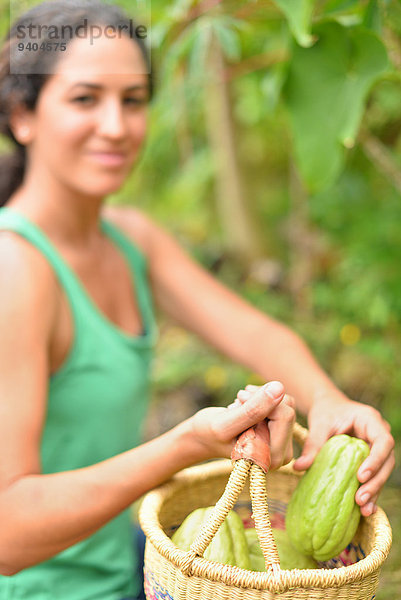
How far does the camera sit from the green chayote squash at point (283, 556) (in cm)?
87

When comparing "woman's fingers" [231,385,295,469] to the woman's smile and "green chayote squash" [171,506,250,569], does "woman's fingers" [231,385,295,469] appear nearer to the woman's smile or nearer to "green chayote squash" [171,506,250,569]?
"green chayote squash" [171,506,250,569]

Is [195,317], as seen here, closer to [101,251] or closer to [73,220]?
[101,251]

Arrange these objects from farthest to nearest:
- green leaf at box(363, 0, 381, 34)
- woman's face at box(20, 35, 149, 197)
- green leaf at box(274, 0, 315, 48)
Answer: woman's face at box(20, 35, 149, 197) < green leaf at box(363, 0, 381, 34) < green leaf at box(274, 0, 315, 48)

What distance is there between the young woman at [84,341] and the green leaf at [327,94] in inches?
12.9

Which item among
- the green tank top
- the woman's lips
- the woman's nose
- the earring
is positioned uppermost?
the woman's nose

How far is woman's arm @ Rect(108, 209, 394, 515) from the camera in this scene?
3.06ft

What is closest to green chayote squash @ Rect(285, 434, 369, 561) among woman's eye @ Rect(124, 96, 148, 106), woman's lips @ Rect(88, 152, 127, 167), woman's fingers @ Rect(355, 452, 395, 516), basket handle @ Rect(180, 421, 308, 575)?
woman's fingers @ Rect(355, 452, 395, 516)

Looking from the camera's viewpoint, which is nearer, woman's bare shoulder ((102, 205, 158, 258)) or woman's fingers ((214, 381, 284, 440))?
woman's fingers ((214, 381, 284, 440))

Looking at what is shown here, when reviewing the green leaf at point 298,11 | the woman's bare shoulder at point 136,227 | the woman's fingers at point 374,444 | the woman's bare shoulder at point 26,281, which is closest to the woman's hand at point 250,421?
the woman's fingers at point 374,444

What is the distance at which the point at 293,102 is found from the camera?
54.4 inches

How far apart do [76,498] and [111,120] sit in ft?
2.45

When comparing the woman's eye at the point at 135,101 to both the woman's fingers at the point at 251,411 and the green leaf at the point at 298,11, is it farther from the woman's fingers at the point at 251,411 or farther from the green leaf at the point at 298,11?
the woman's fingers at the point at 251,411

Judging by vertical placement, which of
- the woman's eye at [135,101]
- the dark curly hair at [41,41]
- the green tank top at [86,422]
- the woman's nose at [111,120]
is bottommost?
the green tank top at [86,422]

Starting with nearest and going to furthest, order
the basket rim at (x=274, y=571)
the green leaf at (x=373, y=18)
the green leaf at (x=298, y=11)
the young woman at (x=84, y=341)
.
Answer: the basket rim at (x=274, y=571), the young woman at (x=84, y=341), the green leaf at (x=298, y=11), the green leaf at (x=373, y=18)
